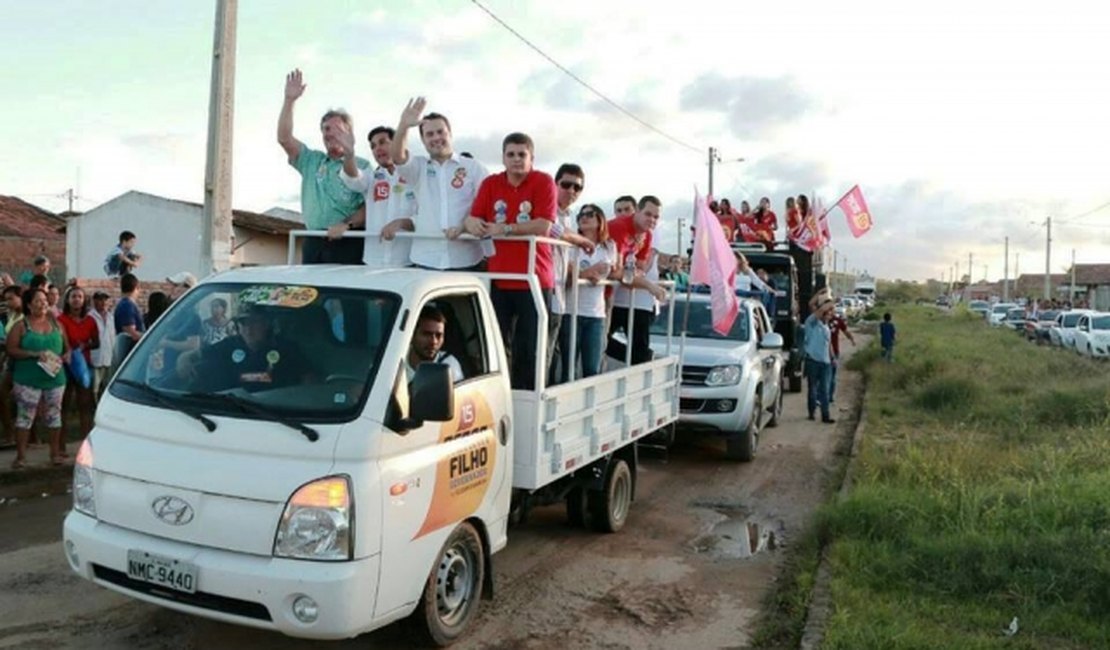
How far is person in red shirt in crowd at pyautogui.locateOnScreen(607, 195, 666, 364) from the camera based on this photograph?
27.7ft

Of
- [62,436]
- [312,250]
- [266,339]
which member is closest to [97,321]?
[62,436]

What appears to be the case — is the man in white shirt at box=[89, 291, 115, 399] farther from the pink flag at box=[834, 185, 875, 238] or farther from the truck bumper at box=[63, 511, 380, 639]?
the pink flag at box=[834, 185, 875, 238]

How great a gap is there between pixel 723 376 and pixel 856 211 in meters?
10.3

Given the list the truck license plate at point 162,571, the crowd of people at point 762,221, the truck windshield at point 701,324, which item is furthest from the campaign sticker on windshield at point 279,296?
the crowd of people at point 762,221

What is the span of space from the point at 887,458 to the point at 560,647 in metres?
5.54

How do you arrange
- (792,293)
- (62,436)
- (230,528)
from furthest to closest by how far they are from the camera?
(792,293) < (62,436) < (230,528)

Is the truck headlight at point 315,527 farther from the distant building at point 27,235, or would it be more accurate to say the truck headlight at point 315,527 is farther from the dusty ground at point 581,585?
the distant building at point 27,235

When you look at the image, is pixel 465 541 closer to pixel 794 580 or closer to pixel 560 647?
pixel 560 647

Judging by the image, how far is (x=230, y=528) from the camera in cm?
395

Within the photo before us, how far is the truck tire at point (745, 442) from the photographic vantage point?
34.3ft

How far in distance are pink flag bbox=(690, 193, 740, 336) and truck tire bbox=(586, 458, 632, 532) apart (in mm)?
1917

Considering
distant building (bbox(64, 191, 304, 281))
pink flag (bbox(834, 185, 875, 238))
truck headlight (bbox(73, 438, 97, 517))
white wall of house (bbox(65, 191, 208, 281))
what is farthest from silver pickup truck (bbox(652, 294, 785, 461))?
white wall of house (bbox(65, 191, 208, 281))

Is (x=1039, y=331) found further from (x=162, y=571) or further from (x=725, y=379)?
(x=162, y=571)

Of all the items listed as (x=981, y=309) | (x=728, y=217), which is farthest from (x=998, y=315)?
(x=728, y=217)
